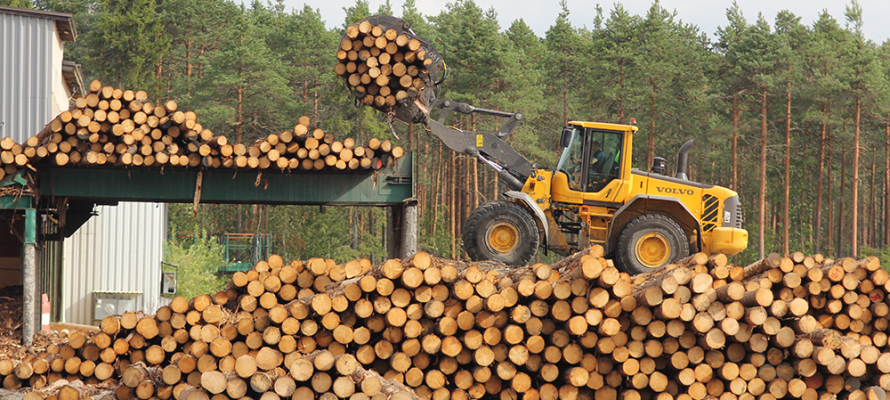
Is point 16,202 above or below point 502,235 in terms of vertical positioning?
above

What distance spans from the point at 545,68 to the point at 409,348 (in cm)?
4520

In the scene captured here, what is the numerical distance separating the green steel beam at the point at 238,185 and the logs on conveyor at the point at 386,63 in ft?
3.44

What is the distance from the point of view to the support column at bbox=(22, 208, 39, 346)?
12.5m

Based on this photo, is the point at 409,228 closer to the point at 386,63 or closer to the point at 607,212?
the point at 386,63

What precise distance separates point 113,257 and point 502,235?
1053 cm

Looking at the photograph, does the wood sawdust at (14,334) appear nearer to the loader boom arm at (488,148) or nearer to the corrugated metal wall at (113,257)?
the corrugated metal wall at (113,257)

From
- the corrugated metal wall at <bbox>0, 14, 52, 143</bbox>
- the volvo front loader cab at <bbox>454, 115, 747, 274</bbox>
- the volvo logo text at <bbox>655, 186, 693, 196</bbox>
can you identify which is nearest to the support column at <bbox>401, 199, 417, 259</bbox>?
the volvo front loader cab at <bbox>454, 115, 747, 274</bbox>

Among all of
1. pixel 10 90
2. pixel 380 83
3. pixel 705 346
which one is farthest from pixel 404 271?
pixel 10 90

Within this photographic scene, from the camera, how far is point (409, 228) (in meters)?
13.3

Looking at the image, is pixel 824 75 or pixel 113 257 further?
pixel 824 75

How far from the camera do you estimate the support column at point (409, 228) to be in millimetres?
13258

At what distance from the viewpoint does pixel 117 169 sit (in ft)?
41.2

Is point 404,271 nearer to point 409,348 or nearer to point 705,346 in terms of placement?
point 409,348

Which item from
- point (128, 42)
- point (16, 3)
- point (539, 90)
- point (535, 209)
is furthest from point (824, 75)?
point (16, 3)
